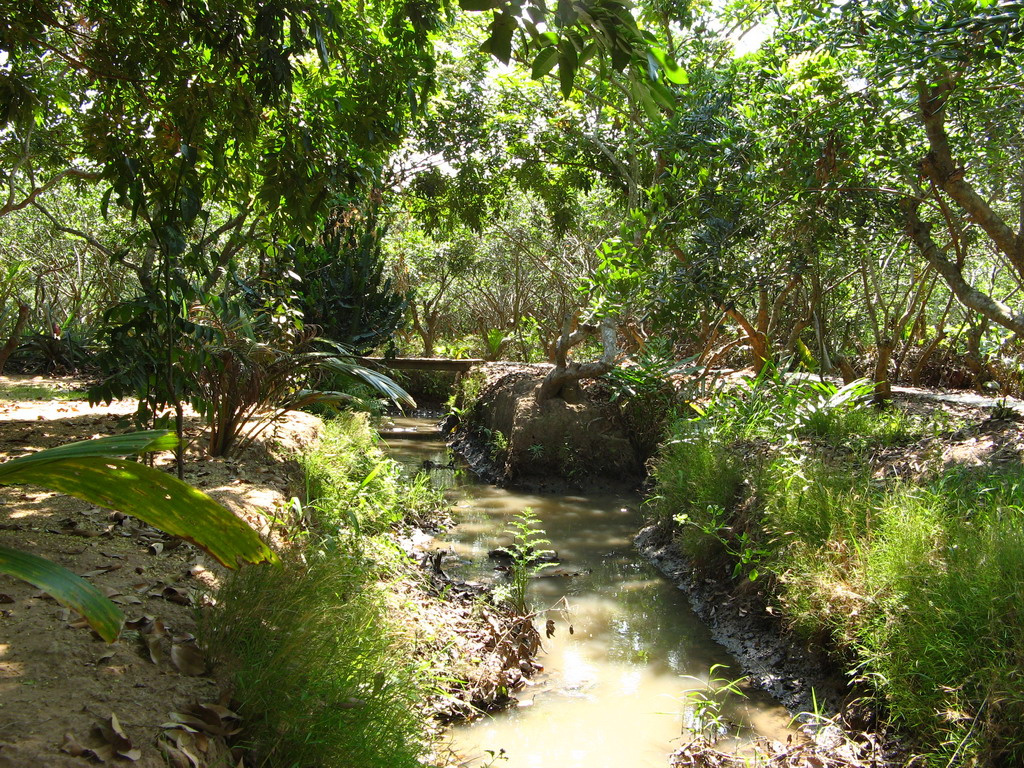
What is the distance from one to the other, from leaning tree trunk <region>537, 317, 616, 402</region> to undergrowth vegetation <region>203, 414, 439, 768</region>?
20.7 feet

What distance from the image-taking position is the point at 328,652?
2701mm

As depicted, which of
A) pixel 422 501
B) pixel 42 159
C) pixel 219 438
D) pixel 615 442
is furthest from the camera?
pixel 615 442

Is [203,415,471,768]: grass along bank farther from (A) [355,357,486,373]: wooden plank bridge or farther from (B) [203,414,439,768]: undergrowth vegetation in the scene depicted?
(A) [355,357,486,373]: wooden plank bridge

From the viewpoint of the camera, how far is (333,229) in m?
10.1

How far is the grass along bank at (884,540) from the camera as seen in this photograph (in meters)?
3.03

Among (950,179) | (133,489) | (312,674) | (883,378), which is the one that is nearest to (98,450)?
(133,489)

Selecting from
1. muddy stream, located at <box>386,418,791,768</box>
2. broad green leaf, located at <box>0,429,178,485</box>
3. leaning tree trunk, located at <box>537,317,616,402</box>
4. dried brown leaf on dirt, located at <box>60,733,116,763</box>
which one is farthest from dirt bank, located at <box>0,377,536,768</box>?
leaning tree trunk, located at <box>537,317,616,402</box>

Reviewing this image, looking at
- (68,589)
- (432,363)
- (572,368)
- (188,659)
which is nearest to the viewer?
(68,589)

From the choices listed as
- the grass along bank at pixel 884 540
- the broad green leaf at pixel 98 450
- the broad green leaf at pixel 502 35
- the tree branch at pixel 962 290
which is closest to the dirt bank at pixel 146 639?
the broad green leaf at pixel 98 450

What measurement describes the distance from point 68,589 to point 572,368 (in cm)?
872

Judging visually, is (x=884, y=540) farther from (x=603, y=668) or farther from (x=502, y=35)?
(x=502, y=35)

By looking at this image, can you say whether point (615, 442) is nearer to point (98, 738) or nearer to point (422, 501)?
point (422, 501)

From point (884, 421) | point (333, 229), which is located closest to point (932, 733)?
point (884, 421)

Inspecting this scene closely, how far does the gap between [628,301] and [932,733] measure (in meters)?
3.99
